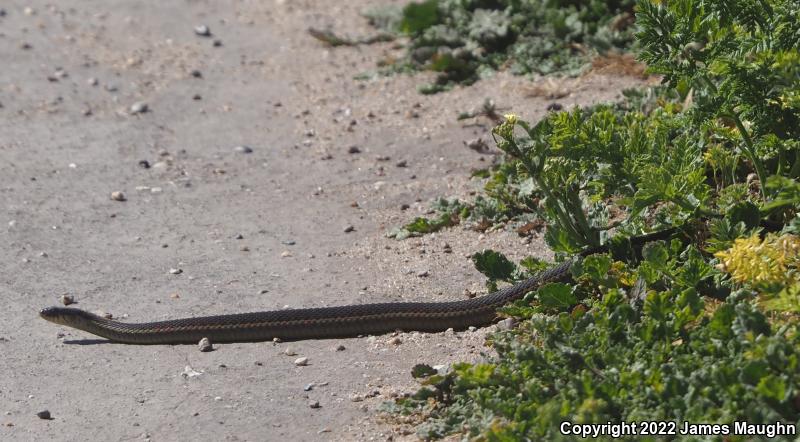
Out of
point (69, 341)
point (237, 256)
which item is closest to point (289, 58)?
point (237, 256)

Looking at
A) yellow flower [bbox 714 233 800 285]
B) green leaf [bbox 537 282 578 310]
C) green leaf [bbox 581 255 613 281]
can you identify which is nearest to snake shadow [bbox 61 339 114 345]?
green leaf [bbox 537 282 578 310]

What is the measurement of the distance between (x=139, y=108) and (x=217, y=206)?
2.59m

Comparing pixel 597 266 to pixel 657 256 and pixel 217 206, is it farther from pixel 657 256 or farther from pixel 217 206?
pixel 217 206

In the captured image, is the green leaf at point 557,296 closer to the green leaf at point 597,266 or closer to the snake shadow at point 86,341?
the green leaf at point 597,266

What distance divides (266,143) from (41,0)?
537 centimetres

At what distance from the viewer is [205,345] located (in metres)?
6.37

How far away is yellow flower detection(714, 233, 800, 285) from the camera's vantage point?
16.4ft

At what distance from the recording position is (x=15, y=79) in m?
11.3

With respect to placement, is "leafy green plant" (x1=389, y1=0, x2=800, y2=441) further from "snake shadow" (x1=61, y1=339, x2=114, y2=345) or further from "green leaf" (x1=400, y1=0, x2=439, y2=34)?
"green leaf" (x1=400, y1=0, x2=439, y2=34)

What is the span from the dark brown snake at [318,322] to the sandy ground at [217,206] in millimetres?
81

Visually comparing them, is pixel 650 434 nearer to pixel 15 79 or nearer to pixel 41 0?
pixel 15 79

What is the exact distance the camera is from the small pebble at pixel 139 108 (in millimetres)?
10672

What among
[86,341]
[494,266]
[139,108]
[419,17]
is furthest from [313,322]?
[419,17]

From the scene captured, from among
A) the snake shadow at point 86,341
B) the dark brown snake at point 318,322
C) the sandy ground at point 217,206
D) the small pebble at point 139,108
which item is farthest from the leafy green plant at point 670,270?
the small pebble at point 139,108
